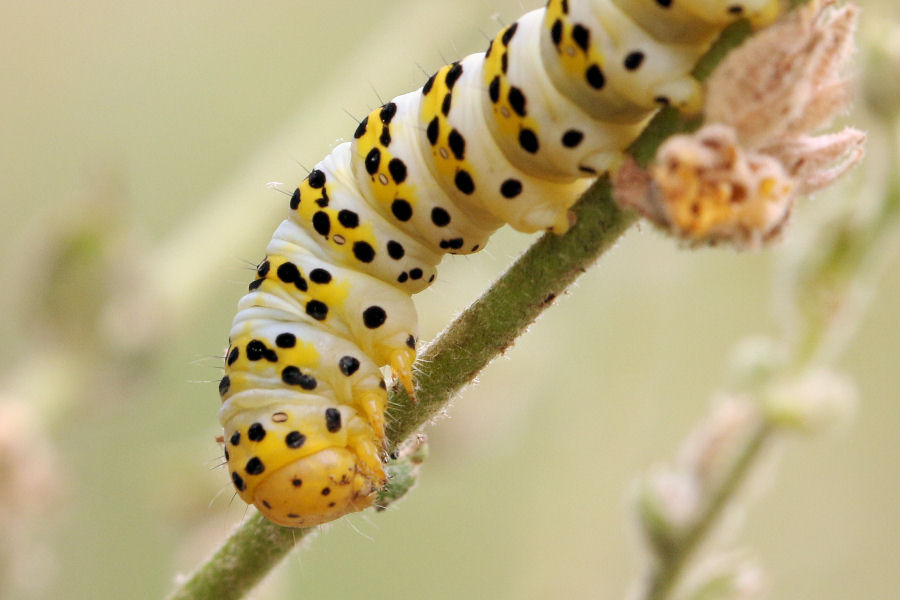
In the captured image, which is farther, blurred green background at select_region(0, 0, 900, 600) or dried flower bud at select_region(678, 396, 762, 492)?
blurred green background at select_region(0, 0, 900, 600)

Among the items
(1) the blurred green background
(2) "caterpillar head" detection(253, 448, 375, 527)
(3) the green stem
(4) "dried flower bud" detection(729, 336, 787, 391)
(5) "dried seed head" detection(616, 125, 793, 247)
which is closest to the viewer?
(5) "dried seed head" detection(616, 125, 793, 247)

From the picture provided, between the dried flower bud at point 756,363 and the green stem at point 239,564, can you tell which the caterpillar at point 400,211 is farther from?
the dried flower bud at point 756,363

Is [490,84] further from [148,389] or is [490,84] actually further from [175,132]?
[175,132]

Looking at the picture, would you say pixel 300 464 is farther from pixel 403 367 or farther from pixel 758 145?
pixel 758 145

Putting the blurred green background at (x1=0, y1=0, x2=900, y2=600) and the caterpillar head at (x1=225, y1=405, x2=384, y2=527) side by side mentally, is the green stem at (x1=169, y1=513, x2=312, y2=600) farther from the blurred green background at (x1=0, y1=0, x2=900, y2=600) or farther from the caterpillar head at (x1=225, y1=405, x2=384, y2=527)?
the blurred green background at (x1=0, y1=0, x2=900, y2=600)

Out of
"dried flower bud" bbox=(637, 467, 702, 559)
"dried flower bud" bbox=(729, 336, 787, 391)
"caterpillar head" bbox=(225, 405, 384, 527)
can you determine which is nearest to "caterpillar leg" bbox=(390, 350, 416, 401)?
"caterpillar head" bbox=(225, 405, 384, 527)

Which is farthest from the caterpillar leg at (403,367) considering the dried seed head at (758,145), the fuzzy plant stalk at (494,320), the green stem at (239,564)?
the dried seed head at (758,145)

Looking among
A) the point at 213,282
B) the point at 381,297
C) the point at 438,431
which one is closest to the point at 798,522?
the point at 438,431

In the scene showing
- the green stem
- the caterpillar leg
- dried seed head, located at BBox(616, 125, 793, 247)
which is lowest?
the green stem
